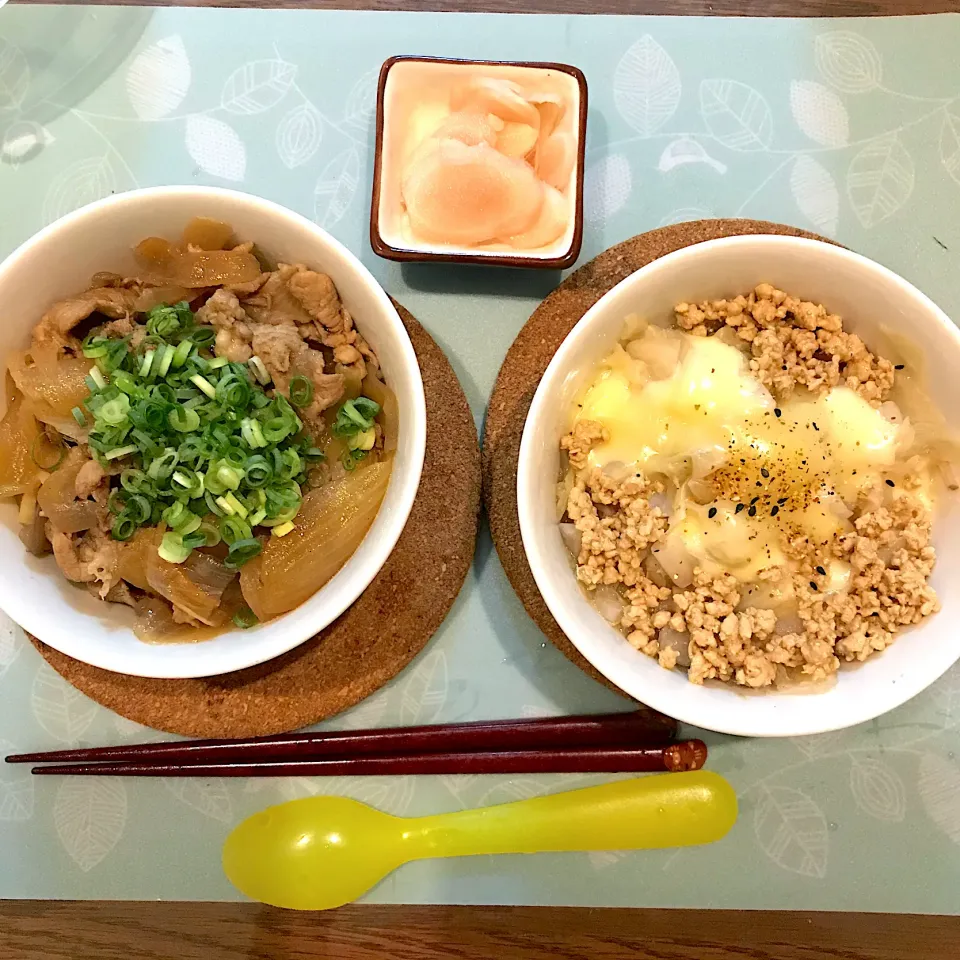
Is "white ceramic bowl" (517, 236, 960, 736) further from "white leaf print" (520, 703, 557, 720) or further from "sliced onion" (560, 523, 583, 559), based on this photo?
"white leaf print" (520, 703, 557, 720)

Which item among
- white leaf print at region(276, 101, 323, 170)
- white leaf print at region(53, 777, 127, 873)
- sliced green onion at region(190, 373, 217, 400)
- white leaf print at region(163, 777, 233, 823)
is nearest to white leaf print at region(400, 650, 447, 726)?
white leaf print at region(163, 777, 233, 823)

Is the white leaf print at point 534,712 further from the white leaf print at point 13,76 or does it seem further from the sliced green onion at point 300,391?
the white leaf print at point 13,76

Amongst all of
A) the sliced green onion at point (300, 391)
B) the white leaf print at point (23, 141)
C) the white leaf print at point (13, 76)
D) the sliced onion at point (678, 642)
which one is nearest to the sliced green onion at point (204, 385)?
the sliced green onion at point (300, 391)

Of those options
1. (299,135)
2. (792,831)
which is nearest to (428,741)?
(792,831)

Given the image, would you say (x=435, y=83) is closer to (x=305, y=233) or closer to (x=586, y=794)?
(x=305, y=233)

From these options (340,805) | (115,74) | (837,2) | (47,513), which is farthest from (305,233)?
(837,2)

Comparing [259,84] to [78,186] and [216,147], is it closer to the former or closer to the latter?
[216,147]

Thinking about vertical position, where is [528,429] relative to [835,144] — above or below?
below
